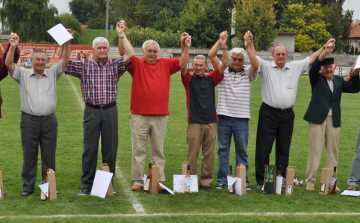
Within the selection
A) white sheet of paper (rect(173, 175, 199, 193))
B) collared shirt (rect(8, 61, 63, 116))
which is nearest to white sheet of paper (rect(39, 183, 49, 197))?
collared shirt (rect(8, 61, 63, 116))

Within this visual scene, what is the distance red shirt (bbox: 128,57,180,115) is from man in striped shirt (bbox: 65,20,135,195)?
19 cm

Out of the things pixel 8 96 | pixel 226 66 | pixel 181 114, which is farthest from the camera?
pixel 8 96

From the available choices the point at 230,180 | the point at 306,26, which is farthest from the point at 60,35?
the point at 306,26

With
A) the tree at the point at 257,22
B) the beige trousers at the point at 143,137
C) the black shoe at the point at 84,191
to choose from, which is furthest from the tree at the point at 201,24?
the black shoe at the point at 84,191

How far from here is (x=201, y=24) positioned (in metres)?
65.1

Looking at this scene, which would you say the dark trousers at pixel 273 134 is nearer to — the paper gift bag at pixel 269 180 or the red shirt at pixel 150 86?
the paper gift bag at pixel 269 180

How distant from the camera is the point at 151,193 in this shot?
690 centimetres

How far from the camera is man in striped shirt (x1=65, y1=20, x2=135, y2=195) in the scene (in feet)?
21.9

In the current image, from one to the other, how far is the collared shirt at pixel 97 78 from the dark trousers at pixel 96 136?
0.51 ft

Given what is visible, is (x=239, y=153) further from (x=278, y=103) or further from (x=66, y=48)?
(x=66, y=48)

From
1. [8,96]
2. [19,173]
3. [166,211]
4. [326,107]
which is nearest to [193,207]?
[166,211]

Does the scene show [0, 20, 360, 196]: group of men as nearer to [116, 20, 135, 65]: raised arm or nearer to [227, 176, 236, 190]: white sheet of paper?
[116, 20, 135, 65]: raised arm

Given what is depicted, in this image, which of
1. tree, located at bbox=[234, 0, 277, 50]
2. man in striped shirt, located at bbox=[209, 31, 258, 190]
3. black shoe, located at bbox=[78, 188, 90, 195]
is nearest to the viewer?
black shoe, located at bbox=[78, 188, 90, 195]

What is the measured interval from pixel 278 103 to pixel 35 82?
10.1ft
